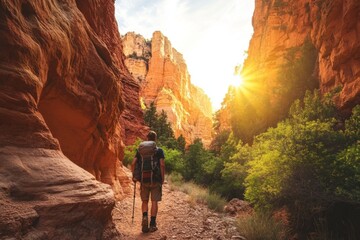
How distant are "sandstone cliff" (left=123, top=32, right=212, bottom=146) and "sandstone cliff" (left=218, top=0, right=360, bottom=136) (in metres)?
34.9

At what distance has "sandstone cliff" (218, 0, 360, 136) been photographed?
1416 centimetres

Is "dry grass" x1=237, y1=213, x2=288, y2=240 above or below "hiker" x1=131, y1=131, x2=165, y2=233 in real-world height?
below

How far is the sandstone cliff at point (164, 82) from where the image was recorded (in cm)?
7281

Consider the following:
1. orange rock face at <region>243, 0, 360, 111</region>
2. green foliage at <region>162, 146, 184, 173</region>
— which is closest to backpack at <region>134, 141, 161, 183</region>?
orange rock face at <region>243, 0, 360, 111</region>

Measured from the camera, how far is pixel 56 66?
15.6 ft

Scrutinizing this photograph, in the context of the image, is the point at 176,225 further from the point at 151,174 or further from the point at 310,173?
the point at 310,173

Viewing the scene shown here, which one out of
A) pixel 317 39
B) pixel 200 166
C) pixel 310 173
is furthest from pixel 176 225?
pixel 317 39

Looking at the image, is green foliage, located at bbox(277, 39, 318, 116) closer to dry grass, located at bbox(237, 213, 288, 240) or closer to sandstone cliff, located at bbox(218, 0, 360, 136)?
sandstone cliff, located at bbox(218, 0, 360, 136)

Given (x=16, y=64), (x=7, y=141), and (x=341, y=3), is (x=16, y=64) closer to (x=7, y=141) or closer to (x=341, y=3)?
(x=7, y=141)

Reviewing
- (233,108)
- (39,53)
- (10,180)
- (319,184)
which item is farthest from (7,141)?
(233,108)

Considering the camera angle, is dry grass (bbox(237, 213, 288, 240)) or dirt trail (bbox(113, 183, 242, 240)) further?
dry grass (bbox(237, 213, 288, 240))

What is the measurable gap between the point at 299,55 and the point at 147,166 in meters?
27.8

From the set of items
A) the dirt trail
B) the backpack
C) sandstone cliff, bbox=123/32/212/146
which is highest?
sandstone cliff, bbox=123/32/212/146

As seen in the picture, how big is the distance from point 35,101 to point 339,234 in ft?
24.1
